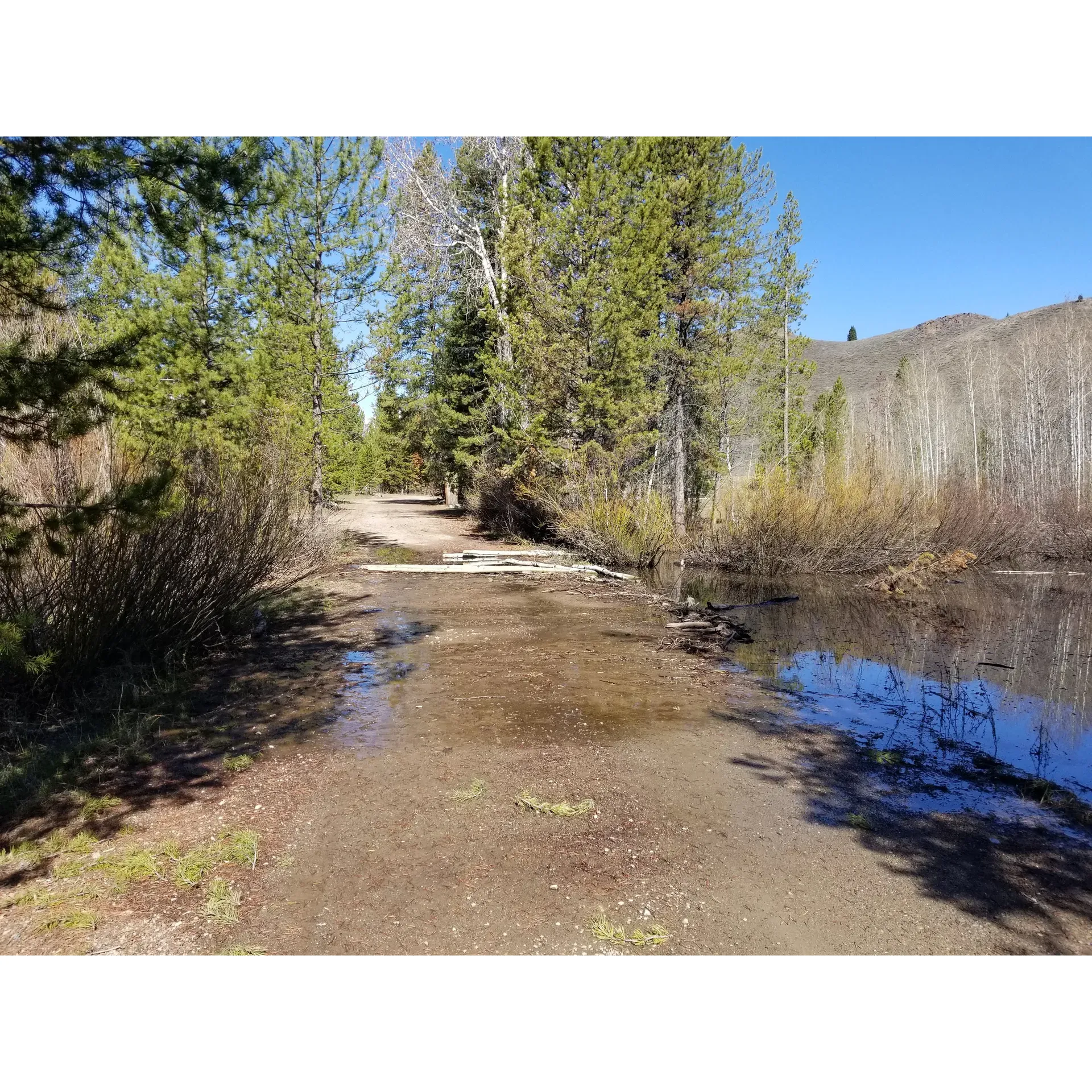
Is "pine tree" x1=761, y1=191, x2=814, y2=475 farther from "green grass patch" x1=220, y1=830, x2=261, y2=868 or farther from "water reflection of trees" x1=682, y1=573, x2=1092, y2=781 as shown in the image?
"green grass patch" x1=220, y1=830, x2=261, y2=868

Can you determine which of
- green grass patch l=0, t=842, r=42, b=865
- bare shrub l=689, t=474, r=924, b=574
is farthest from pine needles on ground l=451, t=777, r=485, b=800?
bare shrub l=689, t=474, r=924, b=574

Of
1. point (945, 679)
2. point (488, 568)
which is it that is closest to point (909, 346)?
point (488, 568)

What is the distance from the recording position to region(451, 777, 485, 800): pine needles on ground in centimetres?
364

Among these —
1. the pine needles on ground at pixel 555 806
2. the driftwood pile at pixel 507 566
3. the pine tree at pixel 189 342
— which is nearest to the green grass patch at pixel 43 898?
the pine needles on ground at pixel 555 806

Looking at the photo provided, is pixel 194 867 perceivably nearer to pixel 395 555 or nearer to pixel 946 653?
pixel 946 653

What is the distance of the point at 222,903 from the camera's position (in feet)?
8.45

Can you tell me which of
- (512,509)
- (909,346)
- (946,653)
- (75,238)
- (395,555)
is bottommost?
(946,653)

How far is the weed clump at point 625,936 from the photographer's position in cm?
245

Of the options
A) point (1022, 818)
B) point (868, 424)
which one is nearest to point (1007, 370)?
point (868, 424)

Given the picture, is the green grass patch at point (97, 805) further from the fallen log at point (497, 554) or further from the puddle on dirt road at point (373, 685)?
the fallen log at point (497, 554)

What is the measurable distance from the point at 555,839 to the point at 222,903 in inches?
58.6

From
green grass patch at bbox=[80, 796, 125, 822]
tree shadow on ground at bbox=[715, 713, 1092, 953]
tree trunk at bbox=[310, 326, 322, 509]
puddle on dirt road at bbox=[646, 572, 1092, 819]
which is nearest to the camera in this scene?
tree shadow on ground at bbox=[715, 713, 1092, 953]

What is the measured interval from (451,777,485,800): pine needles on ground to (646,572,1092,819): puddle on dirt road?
257 centimetres

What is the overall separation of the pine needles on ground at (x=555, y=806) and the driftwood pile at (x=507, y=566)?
8340 mm
